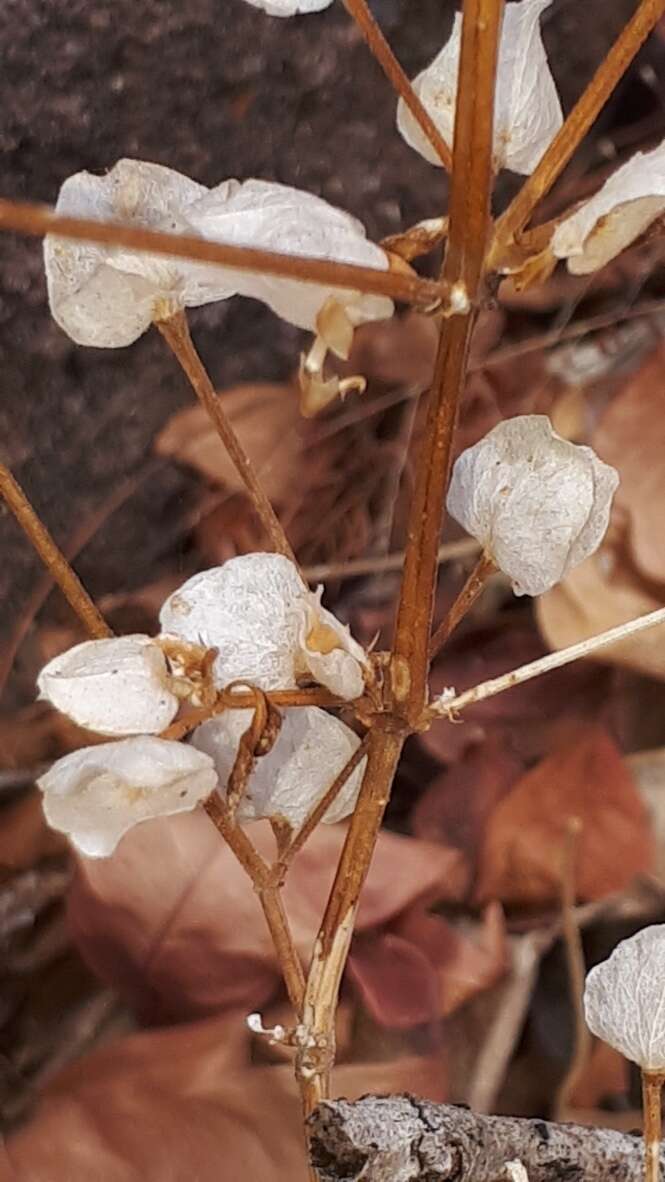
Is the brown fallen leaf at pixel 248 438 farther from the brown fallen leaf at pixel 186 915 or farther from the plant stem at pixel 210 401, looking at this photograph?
the plant stem at pixel 210 401

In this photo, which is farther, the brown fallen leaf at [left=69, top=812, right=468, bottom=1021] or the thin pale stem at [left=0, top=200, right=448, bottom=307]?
the brown fallen leaf at [left=69, top=812, right=468, bottom=1021]

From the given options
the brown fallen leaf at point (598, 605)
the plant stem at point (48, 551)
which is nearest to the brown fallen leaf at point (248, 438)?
the brown fallen leaf at point (598, 605)

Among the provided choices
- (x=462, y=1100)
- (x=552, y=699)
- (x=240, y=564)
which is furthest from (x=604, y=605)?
(x=240, y=564)

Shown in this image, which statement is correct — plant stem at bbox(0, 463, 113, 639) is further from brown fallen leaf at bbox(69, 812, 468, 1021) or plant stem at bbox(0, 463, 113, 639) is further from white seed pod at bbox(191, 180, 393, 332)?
brown fallen leaf at bbox(69, 812, 468, 1021)

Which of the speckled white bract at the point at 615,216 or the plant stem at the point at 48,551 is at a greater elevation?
the speckled white bract at the point at 615,216

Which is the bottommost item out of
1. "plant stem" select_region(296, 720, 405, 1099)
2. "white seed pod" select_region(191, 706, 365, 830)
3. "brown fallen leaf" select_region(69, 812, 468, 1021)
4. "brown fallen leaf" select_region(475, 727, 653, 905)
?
"brown fallen leaf" select_region(475, 727, 653, 905)

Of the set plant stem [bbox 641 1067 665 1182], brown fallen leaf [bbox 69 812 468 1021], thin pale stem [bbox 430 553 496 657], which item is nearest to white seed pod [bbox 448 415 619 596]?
thin pale stem [bbox 430 553 496 657]
